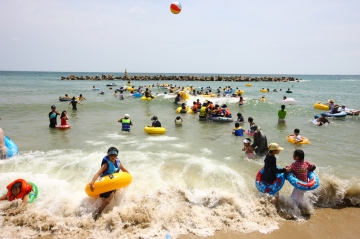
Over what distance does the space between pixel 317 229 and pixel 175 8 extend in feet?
28.6

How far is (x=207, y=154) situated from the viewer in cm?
890

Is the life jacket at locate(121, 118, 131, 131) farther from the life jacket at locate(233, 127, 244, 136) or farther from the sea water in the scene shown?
the life jacket at locate(233, 127, 244, 136)

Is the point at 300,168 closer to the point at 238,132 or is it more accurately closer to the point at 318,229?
the point at 318,229

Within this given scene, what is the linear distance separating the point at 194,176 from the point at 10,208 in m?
4.18

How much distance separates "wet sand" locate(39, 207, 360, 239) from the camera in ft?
14.4

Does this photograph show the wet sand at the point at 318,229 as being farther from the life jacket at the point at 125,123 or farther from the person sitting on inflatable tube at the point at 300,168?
the life jacket at the point at 125,123

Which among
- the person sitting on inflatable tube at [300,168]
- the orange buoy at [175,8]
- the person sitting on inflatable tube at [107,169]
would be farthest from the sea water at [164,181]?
the orange buoy at [175,8]

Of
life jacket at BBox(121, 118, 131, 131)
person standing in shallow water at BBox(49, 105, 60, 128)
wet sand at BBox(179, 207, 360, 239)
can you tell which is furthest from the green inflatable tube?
person standing in shallow water at BBox(49, 105, 60, 128)

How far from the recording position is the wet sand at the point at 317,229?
14.4 ft

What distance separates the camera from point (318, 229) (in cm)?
459

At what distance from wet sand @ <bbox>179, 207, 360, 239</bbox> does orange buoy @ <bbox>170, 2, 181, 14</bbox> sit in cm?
832

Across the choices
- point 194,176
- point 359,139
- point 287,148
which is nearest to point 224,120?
point 287,148

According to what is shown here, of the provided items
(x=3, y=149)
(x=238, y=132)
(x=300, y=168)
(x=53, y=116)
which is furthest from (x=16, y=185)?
(x=238, y=132)

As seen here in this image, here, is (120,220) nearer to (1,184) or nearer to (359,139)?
(1,184)
